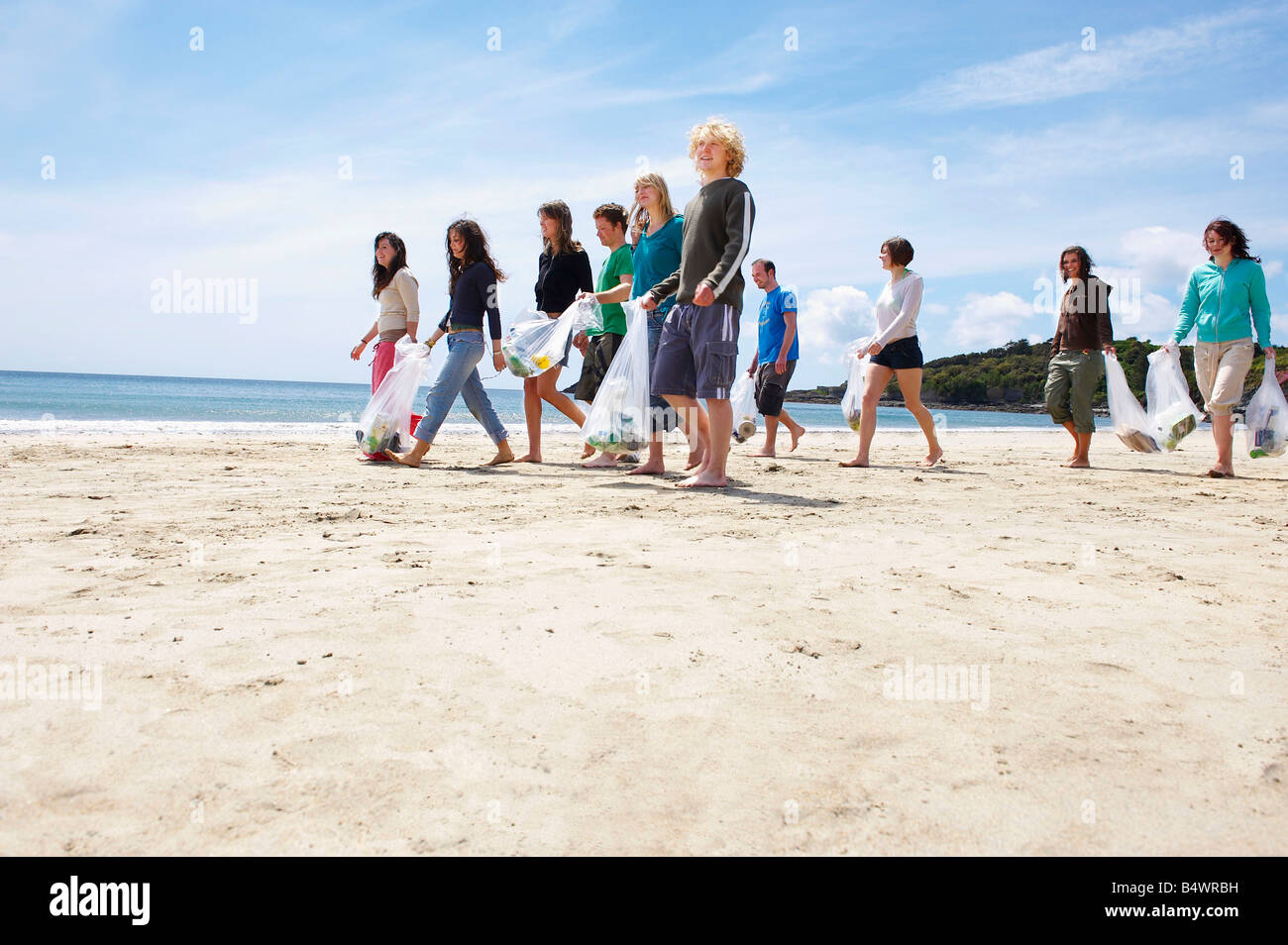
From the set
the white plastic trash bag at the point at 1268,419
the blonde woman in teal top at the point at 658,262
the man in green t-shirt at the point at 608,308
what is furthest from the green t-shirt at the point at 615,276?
the white plastic trash bag at the point at 1268,419

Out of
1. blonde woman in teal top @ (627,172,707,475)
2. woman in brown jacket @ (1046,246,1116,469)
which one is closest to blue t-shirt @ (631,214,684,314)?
blonde woman in teal top @ (627,172,707,475)

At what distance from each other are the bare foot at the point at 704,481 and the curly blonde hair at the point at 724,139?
1747 mm

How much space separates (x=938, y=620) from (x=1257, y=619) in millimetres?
930

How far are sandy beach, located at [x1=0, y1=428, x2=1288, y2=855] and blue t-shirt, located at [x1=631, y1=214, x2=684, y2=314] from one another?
2.27 metres

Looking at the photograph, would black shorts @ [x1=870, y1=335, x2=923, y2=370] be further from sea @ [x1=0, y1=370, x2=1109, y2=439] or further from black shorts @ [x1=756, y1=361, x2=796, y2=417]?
sea @ [x1=0, y1=370, x2=1109, y2=439]

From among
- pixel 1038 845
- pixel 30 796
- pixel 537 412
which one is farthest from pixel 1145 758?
pixel 537 412

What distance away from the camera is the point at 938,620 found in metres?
2.38

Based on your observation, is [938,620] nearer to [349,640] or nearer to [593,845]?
[593,845]

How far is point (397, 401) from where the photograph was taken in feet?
21.2

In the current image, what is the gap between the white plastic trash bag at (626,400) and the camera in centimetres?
535

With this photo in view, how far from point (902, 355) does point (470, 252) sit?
3.49 m

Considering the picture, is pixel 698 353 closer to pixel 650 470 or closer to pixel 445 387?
pixel 650 470

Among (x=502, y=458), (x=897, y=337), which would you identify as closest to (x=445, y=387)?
(x=502, y=458)

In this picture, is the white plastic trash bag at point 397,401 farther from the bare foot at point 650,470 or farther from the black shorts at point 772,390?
the black shorts at point 772,390
